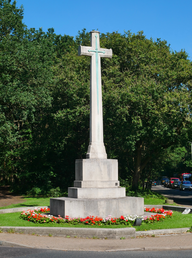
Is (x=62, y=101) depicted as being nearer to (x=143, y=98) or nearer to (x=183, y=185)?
(x=143, y=98)

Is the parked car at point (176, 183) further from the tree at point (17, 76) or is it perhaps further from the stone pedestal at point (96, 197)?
the stone pedestal at point (96, 197)

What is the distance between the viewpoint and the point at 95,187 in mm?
13031

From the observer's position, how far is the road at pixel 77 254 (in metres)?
7.68

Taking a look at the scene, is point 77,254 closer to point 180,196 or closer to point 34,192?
point 34,192

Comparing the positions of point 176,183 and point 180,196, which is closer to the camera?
point 180,196

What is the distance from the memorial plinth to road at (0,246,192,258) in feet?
12.7

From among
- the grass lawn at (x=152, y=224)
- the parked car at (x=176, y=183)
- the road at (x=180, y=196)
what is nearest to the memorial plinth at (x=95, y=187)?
the grass lawn at (x=152, y=224)

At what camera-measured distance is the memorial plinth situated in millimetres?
12023

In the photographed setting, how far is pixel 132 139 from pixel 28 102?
845 centimetres

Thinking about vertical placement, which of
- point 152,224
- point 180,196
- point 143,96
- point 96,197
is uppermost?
point 143,96

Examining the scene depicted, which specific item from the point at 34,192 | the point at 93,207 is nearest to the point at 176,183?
the point at 34,192

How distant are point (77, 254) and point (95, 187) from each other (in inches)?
205

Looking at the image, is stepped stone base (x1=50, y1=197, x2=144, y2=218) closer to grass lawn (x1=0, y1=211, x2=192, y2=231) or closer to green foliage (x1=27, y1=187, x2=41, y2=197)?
grass lawn (x1=0, y1=211, x2=192, y2=231)

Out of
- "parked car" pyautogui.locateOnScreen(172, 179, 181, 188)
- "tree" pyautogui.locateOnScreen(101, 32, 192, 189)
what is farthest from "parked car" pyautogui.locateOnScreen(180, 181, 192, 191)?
"tree" pyautogui.locateOnScreen(101, 32, 192, 189)
